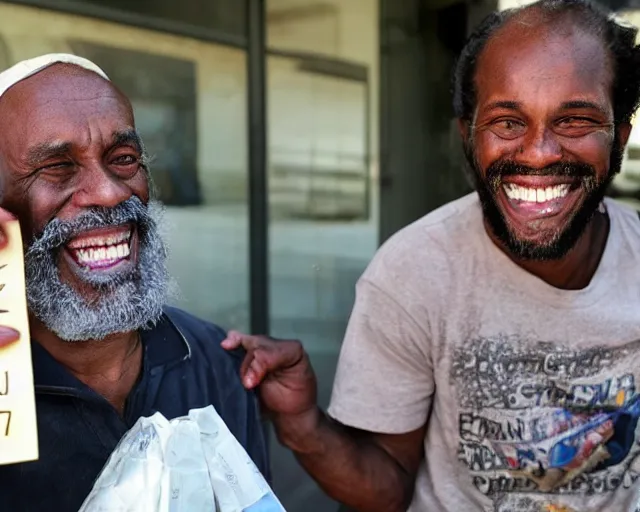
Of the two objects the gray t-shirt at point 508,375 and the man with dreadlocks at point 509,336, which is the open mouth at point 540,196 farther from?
the gray t-shirt at point 508,375

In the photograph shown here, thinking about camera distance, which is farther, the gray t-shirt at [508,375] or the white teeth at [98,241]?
the gray t-shirt at [508,375]

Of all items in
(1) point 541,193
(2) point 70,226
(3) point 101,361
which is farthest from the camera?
(1) point 541,193

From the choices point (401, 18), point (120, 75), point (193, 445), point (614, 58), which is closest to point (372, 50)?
point (401, 18)

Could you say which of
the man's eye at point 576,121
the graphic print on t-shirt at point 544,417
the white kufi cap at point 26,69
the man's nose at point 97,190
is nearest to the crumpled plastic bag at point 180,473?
the man's nose at point 97,190

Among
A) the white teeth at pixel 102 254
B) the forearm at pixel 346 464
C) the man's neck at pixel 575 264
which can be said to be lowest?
the forearm at pixel 346 464

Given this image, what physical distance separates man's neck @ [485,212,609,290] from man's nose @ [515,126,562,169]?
251 millimetres

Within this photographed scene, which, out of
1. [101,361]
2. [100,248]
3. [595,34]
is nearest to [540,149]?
[595,34]

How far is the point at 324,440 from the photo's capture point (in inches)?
72.6

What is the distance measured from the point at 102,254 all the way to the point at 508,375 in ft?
3.40

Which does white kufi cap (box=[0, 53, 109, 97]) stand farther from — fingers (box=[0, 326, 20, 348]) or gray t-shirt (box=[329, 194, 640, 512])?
gray t-shirt (box=[329, 194, 640, 512])

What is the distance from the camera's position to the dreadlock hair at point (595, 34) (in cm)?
185

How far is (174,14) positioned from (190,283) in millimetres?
1469

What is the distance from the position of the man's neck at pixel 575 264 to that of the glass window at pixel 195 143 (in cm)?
216

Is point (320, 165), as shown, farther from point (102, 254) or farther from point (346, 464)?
point (102, 254)
